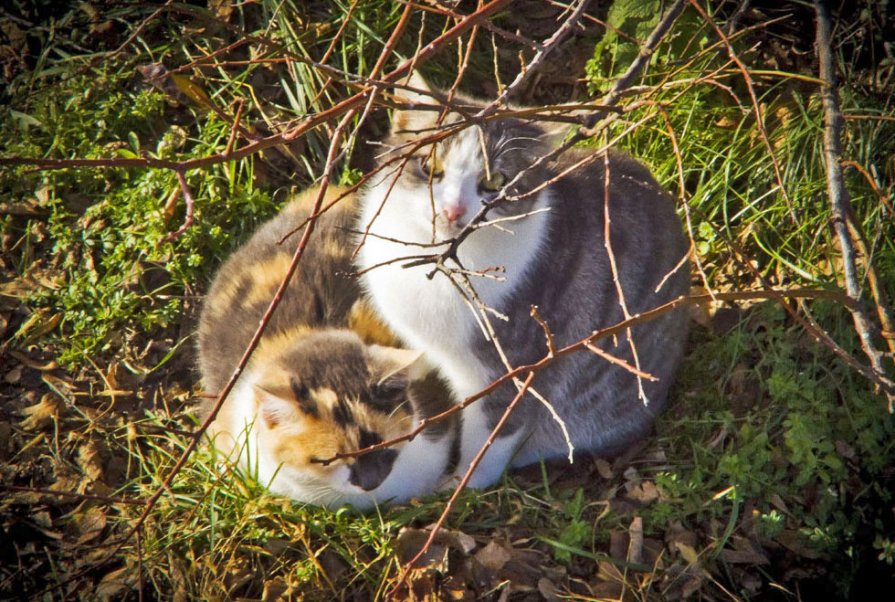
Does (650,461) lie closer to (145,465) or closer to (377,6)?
(145,465)

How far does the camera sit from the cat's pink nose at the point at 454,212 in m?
2.41

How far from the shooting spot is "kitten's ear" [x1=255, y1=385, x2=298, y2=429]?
2.50 m

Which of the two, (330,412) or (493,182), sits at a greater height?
(493,182)

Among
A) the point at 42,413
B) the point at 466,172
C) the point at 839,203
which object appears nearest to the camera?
the point at 839,203

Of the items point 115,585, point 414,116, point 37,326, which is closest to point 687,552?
point 414,116

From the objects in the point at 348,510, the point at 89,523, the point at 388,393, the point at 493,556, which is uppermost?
the point at 388,393

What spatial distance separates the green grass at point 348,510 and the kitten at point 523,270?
1.00ft

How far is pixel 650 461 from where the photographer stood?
123 inches

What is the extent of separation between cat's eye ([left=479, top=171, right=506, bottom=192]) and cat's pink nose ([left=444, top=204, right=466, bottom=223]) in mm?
143

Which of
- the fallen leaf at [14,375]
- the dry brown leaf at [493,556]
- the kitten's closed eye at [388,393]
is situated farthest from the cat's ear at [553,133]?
the fallen leaf at [14,375]

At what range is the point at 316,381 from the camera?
8.68ft

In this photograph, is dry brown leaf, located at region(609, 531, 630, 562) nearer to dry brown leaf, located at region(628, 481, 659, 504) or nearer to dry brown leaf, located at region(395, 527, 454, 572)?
dry brown leaf, located at region(628, 481, 659, 504)

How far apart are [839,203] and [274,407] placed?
2.00 m

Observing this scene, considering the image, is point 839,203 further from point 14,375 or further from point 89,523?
point 14,375
